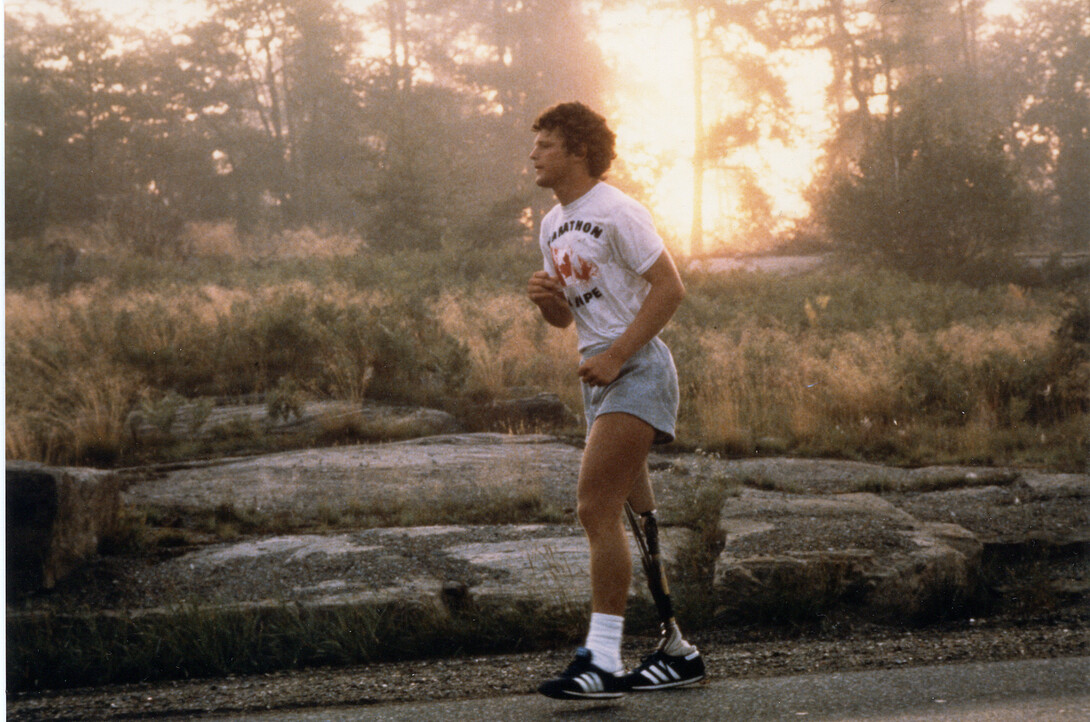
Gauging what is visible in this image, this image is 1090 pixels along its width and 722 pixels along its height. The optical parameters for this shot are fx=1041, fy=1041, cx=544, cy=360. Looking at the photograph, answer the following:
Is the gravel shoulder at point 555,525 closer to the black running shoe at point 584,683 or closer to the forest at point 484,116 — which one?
the black running shoe at point 584,683

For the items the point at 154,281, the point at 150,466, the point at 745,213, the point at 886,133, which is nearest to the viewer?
the point at 150,466

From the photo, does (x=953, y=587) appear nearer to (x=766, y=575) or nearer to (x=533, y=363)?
(x=766, y=575)

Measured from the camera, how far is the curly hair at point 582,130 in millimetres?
3273

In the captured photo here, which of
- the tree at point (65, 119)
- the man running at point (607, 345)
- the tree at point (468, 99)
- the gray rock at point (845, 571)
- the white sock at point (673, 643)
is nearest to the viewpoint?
the man running at point (607, 345)

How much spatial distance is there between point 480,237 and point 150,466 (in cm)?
799

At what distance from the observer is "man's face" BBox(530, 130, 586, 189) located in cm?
327

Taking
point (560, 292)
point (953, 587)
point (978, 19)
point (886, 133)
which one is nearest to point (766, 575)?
point (953, 587)

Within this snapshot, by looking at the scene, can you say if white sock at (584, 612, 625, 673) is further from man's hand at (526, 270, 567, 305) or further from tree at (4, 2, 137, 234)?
tree at (4, 2, 137, 234)

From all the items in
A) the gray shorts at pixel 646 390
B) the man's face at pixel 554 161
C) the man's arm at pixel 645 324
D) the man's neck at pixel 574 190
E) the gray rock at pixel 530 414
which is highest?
the man's face at pixel 554 161

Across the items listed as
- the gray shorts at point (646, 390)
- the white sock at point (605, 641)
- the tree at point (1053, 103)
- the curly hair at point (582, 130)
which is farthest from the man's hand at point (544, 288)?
the tree at point (1053, 103)

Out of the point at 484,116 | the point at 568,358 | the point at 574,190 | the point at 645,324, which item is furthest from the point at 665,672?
the point at 484,116

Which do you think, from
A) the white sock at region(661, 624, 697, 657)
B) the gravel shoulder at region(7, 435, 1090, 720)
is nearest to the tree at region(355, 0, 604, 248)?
the gravel shoulder at region(7, 435, 1090, 720)

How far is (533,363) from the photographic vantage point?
961cm

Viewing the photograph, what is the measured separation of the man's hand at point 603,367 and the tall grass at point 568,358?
4825 mm
